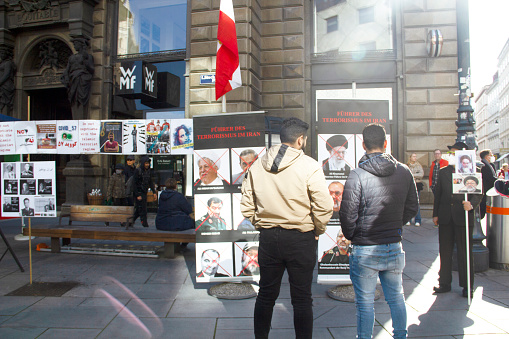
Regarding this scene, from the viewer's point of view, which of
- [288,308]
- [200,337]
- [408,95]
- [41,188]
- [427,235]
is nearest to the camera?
[200,337]

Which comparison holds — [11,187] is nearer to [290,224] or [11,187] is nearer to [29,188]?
[29,188]

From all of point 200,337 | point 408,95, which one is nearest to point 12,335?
point 200,337

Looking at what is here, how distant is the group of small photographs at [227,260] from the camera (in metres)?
4.85

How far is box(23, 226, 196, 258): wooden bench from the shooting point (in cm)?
650

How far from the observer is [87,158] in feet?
39.8

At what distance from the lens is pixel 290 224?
9.59ft

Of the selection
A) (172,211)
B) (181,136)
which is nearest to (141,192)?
(181,136)

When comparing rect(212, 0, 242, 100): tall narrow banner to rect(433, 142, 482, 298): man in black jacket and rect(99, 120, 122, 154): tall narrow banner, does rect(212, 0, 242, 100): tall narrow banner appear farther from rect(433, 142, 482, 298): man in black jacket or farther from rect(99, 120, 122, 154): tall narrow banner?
rect(99, 120, 122, 154): tall narrow banner

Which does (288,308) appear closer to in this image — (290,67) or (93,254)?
(93,254)

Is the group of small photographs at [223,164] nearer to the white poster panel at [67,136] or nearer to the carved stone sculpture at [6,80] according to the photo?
the white poster panel at [67,136]

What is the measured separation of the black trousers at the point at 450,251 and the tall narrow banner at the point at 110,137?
6605 mm

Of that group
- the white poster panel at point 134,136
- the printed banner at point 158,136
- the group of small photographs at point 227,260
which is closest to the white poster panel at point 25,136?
the white poster panel at point 134,136

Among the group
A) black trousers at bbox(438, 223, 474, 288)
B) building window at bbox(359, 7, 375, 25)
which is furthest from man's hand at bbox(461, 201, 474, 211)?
building window at bbox(359, 7, 375, 25)

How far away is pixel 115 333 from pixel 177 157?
28.5 feet
